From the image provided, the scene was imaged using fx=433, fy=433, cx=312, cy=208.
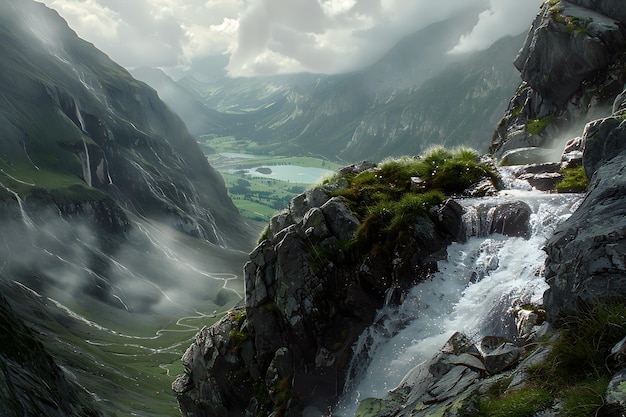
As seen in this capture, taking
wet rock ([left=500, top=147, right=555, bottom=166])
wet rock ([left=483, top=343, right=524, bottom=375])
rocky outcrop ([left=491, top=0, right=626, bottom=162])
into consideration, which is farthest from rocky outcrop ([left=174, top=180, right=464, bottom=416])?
rocky outcrop ([left=491, top=0, right=626, bottom=162])

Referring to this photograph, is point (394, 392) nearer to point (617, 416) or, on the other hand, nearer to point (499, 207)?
point (617, 416)

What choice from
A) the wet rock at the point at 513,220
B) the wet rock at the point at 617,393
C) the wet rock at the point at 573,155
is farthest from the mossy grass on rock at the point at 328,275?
the wet rock at the point at 617,393

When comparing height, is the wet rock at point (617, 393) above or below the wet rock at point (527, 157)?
below

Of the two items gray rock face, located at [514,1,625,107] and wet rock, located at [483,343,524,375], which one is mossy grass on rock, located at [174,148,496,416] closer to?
wet rock, located at [483,343,524,375]

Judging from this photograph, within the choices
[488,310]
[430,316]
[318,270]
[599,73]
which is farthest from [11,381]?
[599,73]

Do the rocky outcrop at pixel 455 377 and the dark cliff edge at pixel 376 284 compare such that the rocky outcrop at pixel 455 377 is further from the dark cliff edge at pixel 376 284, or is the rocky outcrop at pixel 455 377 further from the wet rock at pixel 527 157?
the wet rock at pixel 527 157

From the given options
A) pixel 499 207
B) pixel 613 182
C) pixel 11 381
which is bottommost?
pixel 613 182
